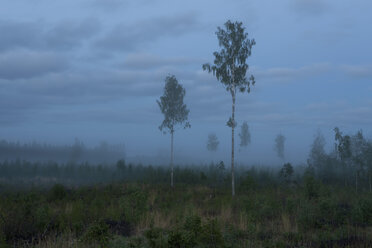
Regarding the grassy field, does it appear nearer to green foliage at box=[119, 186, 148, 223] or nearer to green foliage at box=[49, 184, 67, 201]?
green foliage at box=[119, 186, 148, 223]

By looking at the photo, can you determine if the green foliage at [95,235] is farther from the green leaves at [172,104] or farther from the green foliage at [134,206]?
the green leaves at [172,104]

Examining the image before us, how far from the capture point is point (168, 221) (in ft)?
36.0

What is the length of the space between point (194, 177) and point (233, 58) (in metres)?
14.9

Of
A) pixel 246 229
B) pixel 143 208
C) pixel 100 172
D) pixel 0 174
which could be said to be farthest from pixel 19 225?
pixel 0 174

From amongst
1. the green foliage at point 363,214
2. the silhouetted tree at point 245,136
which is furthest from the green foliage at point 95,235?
the silhouetted tree at point 245,136

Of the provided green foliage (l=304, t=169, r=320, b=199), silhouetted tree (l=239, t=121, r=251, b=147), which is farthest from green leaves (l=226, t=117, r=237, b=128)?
silhouetted tree (l=239, t=121, r=251, b=147)

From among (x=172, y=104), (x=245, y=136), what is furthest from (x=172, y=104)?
(x=245, y=136)

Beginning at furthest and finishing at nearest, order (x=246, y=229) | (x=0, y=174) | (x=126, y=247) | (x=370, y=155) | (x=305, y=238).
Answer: (x=0, y=174) < (x=370, y=155) < (x=246, y=229) < (x=305, y=238) < (x=126, y=247)

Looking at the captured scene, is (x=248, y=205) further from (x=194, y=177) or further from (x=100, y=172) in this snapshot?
(x=100, y=172)

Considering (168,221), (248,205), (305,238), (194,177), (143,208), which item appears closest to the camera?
(305,238)

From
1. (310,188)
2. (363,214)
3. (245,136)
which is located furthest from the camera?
(245,136)

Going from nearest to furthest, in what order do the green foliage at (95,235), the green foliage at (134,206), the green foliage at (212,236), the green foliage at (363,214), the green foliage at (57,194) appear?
1. the green foliage at (212,236)
2. the green foliage at (95,235)
3. the green foliage at (363,214)
4. the green foliage at (134,206)
5. the green foliage at (57,194)

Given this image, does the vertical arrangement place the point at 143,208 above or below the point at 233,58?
below

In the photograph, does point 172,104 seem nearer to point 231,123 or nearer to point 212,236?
point 231,123
